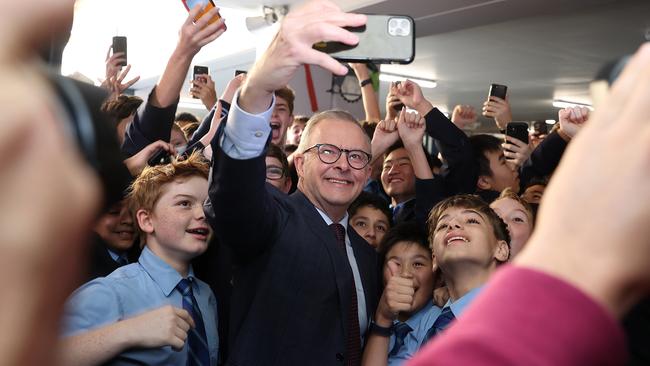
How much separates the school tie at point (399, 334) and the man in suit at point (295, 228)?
0.18m

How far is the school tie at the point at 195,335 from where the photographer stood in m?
2.07

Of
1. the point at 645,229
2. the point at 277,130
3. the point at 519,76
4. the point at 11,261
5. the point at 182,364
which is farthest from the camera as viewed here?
the point at 519,76

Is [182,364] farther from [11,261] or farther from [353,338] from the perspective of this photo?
[11,261]

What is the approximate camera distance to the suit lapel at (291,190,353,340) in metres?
2.05

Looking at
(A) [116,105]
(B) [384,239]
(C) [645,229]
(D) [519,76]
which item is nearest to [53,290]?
(C) [645,229]

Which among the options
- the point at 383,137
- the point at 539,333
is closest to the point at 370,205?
the point at 383,137

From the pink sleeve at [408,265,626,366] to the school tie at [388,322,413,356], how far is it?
2.02 m

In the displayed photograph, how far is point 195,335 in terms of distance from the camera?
2100 mm

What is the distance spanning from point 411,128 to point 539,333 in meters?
2.74

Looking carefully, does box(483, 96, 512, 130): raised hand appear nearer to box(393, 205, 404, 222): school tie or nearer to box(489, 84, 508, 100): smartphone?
box(489, 84, 508, 100): smartphone

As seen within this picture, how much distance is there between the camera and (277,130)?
11.8 ft

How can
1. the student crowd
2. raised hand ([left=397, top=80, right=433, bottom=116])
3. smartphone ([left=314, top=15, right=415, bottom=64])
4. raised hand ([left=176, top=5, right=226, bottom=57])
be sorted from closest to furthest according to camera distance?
the student crowd
smartphone ([left=314, top=15, right=415, bottom=64])
raised hand ([left=176, top=5, right=226, bottom=57])
raised hand ([left=397, top=80, right=433, bottom=116])

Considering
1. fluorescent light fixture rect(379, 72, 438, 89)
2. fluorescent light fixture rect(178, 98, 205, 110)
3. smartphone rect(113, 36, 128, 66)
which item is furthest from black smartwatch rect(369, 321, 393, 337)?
fluorescent light fixture rect(178, 98, 205, 110)

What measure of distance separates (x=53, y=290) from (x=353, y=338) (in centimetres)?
188
